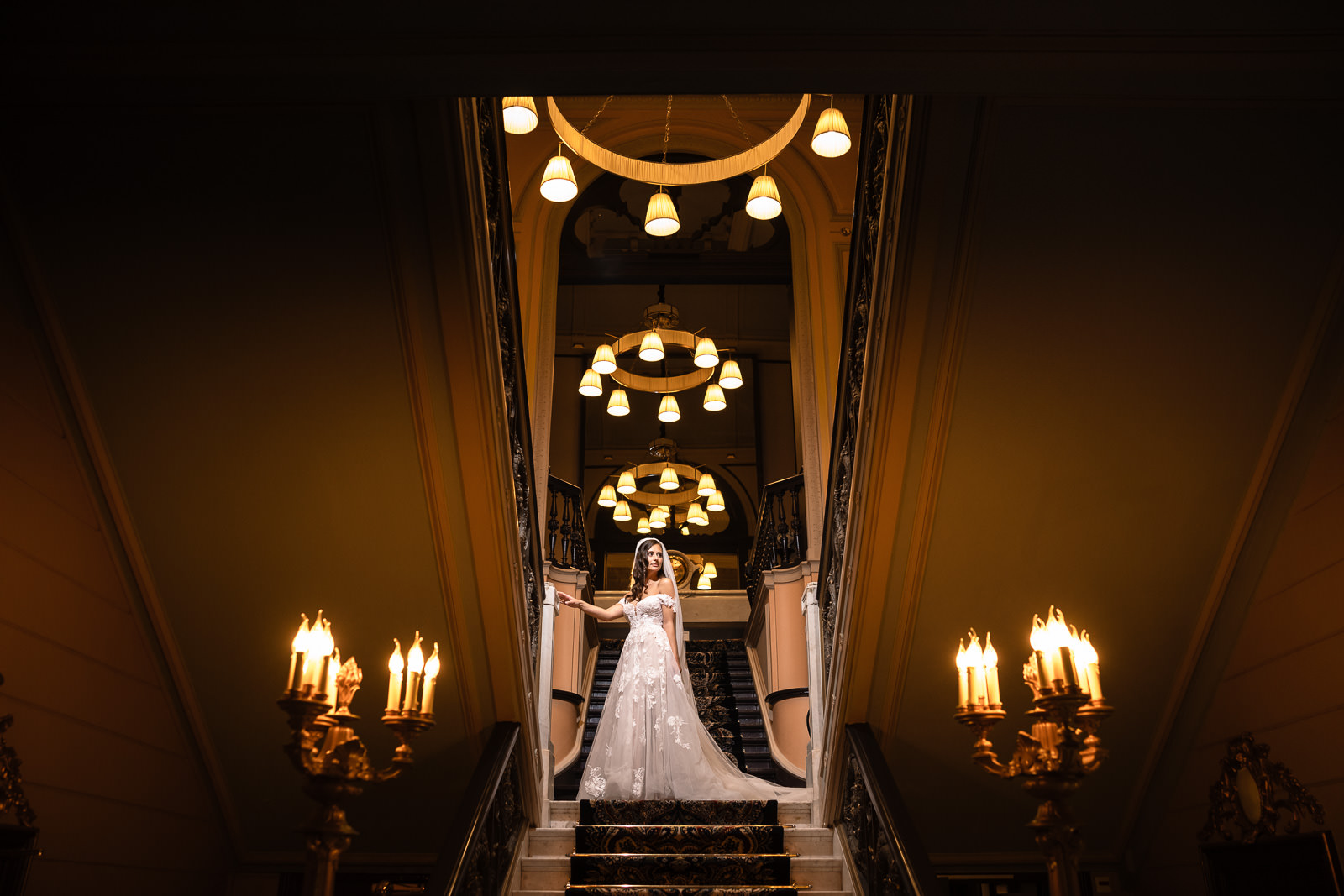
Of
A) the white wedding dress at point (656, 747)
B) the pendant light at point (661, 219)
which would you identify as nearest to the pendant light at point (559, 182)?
the pendant light at point (661, 219)

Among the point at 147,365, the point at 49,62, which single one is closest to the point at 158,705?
the point at 147,365

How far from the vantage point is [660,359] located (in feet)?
32.0

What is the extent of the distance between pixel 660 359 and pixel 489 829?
6.06 metres

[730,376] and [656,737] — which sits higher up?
[730,376]

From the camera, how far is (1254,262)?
3.66 meters

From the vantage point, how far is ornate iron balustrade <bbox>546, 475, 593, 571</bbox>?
8.73 meters

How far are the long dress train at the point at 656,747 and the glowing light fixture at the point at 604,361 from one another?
10.4 ft

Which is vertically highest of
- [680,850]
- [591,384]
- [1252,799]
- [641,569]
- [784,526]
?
[591,384]

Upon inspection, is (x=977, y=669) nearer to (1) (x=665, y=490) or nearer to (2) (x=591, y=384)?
(2) (x=591, y=384)

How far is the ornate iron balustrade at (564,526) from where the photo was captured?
8727 millimetres

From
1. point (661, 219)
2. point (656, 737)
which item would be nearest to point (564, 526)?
point (656, 737)

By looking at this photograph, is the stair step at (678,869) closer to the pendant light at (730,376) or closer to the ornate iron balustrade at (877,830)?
the ornate iron balustrade at (877,830)

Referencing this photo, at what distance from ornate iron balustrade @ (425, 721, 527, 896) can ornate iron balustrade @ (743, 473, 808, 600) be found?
12.7 feet

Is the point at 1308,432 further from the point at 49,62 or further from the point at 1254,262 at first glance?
the point at 49,62
